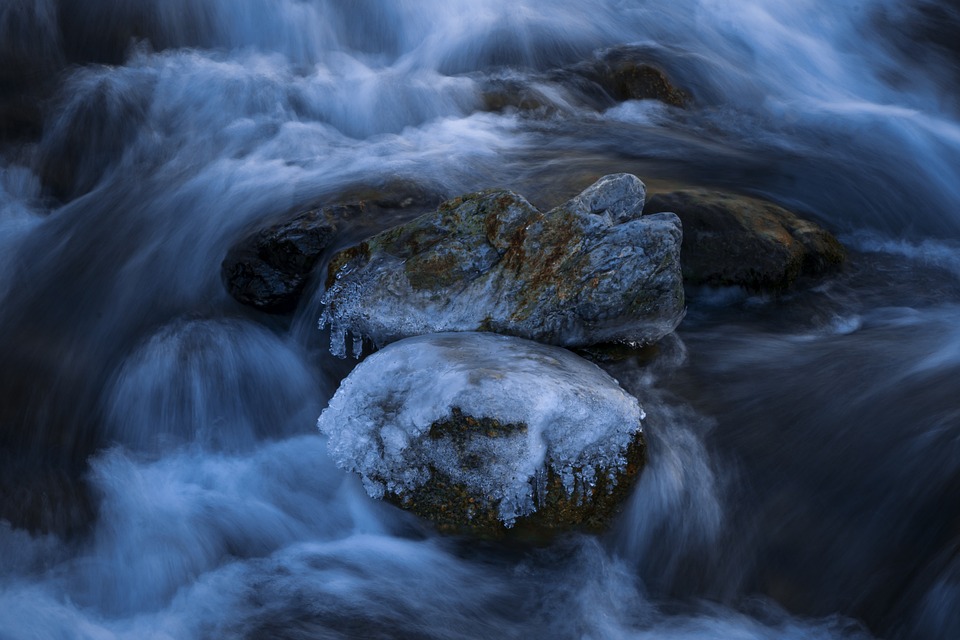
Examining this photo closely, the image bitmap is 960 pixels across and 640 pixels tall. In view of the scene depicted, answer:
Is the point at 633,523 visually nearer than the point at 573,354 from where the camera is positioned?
Yes

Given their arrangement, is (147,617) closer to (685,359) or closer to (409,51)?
(685,359)

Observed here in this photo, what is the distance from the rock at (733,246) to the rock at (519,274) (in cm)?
60

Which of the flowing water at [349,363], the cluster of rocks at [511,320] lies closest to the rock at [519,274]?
the cluster of rocks at [511,320]

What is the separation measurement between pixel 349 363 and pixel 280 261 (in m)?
0.85

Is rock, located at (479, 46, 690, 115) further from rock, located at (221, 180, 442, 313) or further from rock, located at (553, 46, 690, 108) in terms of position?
rock, located at (221, 180, 442, 313)

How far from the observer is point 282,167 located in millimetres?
6777

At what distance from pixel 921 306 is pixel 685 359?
1.79m

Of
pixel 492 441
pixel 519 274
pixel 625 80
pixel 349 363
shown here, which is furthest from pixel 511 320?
pixel 625 80

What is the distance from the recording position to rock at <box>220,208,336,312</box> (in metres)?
5.43

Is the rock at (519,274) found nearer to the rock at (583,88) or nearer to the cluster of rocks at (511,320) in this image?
the cluster of rocks at (511,320)

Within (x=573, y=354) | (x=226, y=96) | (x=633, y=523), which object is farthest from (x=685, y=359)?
(x=226, y=96)

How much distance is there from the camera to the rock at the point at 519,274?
4.69 metres

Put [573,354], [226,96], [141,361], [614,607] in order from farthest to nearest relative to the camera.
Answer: [226,96]
[141,361]
[573,354]
[614,607]

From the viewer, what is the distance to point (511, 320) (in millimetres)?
4715
